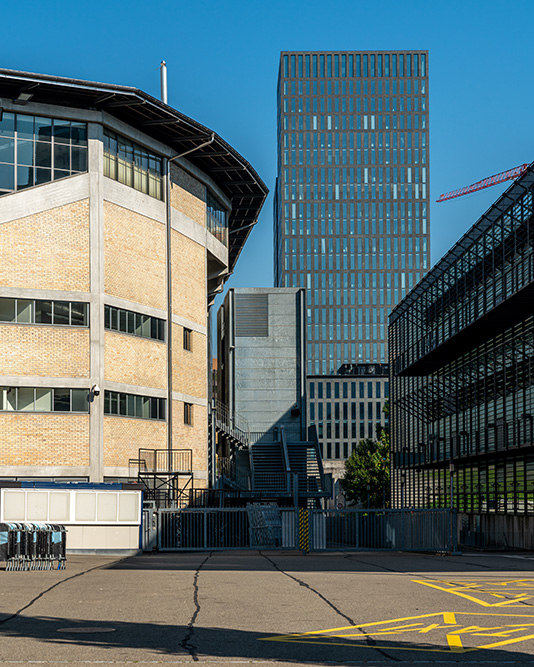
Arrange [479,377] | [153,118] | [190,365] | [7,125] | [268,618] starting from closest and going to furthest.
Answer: [268,618] → [7,125] → [153,118] → [190,365] → [479,377]

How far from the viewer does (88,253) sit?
139 ft

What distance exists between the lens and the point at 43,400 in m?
41.1

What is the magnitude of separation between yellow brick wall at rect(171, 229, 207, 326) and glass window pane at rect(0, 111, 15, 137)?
9.25m

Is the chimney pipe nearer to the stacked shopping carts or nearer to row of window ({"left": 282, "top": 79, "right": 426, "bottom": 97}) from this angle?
the stacked shopping carts

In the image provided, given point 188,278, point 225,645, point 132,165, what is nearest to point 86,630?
point 225,645

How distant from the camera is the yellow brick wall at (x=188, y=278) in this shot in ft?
155

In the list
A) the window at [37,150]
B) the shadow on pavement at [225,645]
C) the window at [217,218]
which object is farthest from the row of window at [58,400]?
the shadow on pavement at [225,645]

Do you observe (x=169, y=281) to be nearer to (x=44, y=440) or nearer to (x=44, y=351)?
(x=44, y=351)

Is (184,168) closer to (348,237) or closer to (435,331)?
(435,331)

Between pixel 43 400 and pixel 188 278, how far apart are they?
35.7 feet

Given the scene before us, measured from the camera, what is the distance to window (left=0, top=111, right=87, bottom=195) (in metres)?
41.6

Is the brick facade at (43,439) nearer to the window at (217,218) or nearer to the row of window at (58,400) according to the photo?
the row of window at (58,400)

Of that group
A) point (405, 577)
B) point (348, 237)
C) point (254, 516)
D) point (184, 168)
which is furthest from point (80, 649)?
point (348, 237)

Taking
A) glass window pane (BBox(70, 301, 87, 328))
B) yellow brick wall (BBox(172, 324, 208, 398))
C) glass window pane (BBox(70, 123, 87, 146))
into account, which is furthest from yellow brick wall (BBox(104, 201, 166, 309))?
glass window pane (BBox(70, 123, 87, 146))
